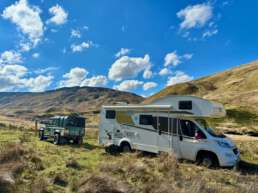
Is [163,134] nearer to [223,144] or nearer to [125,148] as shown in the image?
[125,148]

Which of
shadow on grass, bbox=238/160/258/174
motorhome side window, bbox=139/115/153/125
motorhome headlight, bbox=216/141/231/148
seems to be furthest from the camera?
motorhome side window, bbox=139/115/153/125

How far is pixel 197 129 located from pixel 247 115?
4394 cm

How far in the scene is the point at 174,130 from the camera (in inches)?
562

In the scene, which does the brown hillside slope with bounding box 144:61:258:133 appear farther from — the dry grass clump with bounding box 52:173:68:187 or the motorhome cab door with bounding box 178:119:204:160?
the dry grass clump with bounding box 52:173:68:187

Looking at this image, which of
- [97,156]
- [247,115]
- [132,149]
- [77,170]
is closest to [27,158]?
[77,170]

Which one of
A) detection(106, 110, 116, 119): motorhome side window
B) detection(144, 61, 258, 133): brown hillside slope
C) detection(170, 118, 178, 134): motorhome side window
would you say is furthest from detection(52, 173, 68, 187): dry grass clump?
detection(144, 61, 258, 133): brown hillside slope

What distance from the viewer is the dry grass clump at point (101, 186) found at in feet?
24.7

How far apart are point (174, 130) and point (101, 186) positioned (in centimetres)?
736

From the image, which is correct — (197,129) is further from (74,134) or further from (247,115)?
(247,115)

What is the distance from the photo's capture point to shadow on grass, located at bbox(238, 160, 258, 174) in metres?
12.5

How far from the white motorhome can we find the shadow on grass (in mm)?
561

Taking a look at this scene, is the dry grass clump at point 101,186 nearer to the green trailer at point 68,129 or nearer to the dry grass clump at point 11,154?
the dry grass clump at point 11,154

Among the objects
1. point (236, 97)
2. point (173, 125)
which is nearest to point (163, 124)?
point (173, 125)

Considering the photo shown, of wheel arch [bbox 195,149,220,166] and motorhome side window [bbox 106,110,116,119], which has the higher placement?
motorhome side window [bbox 106,110,116,119]
